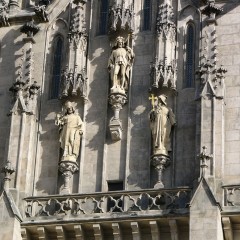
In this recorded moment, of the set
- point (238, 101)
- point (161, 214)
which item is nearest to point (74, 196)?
point (161, 214)

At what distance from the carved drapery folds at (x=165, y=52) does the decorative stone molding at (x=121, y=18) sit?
0.73 m

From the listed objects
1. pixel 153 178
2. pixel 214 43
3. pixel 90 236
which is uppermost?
pixel 214 43

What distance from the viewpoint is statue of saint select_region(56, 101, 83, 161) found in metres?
23.4

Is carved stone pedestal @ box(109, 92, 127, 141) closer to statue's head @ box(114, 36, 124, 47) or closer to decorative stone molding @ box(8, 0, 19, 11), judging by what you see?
statue's head @ box(114, 36, 124, 47)

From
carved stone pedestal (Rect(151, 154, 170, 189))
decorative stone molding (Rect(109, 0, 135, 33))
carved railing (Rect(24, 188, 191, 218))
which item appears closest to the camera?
carved railing (Rect(24, 188, 191, 218))

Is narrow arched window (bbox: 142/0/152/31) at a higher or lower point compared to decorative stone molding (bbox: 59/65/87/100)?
higher

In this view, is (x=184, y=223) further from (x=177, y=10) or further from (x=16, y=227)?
(x=177, y=10)

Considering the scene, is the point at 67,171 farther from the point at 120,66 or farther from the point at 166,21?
Result: the point at 166,21

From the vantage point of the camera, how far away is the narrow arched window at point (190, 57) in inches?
935

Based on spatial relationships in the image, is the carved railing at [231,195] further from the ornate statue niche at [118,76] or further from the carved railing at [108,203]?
the ornate statue niche at [118,76]

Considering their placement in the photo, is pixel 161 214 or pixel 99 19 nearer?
pixel 161 214

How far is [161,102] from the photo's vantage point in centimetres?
2330

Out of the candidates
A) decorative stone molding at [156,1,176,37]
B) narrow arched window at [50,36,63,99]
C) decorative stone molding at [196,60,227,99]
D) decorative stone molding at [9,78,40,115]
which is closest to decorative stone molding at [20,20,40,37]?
narrow arched window at [50,36,63,99]

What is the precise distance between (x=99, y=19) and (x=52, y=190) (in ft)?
16.0
